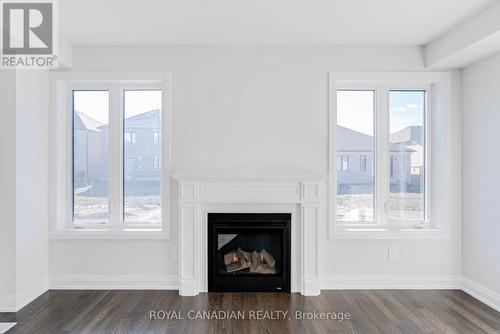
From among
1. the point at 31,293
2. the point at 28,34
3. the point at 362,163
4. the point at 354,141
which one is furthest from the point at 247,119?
the point at 31,293

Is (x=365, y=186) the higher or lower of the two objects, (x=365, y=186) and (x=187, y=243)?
the higher

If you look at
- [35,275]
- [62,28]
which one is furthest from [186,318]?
[62,28]

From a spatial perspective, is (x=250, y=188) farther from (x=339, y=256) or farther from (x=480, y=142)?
(x=480, y=142)

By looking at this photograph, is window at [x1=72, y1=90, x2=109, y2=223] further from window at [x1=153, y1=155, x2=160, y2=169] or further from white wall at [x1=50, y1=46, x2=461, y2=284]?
window at [x1=153, y1=155, x2=160, y2=169]

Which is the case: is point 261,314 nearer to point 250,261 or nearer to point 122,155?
point 250,261

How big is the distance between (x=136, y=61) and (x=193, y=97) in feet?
2.37

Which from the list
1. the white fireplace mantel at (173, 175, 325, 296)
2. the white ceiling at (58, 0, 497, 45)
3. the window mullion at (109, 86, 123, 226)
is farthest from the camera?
the window mullion at (109, 86, 123, 226)

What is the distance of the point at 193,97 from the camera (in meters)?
3.60

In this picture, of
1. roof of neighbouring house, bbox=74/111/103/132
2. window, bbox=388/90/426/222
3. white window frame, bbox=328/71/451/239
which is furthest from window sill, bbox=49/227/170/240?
window, bbox=388/90/426/222

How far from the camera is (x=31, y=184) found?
3.33 metres

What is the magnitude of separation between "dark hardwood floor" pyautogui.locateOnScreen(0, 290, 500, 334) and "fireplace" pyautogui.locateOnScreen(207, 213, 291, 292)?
0.12 meters

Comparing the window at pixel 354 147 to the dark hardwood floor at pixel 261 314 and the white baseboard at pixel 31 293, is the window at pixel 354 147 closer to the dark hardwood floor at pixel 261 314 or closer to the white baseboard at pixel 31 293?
the dark hardwood floor at pixel 261 314

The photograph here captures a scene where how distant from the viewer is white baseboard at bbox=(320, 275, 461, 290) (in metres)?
3.59

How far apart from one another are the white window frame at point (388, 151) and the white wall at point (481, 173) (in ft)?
0.65
